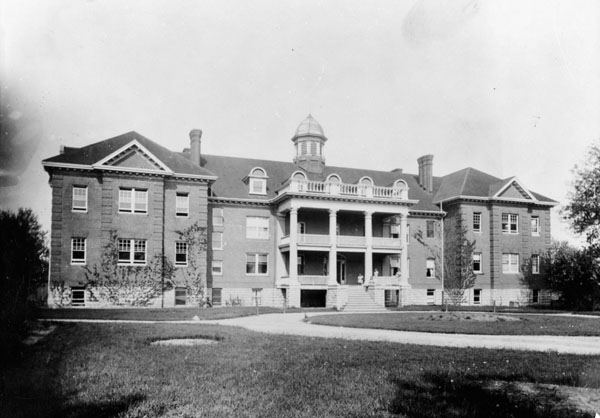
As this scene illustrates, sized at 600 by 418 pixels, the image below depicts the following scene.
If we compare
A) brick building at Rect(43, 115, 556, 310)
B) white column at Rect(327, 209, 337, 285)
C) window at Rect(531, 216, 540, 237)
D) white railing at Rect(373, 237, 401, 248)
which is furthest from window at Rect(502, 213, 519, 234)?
white column at Rect(327, 209, 337, 285)

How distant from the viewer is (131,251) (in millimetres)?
32344

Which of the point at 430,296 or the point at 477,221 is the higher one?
the point at 477,221

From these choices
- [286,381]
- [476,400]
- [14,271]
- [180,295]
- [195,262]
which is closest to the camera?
[476,400]

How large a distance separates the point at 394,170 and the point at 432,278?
34.9ft

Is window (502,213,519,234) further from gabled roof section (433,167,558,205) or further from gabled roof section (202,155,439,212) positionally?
gabled roof section (202,155,439,212)

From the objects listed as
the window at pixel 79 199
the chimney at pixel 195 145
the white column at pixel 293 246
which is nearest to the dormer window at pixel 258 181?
the white column at pixel 293 246

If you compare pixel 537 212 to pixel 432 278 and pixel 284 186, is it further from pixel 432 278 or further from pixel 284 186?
pixel 284 186

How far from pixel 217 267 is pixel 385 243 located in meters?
12.6

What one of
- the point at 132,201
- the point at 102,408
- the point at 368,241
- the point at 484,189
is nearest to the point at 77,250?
the point at 132,201

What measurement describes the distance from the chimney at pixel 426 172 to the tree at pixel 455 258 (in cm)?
383

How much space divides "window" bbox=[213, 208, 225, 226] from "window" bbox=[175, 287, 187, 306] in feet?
17.8

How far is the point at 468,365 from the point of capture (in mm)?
9969

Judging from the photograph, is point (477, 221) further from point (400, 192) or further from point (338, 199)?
point (338, 199)

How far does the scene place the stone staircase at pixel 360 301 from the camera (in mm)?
34469
